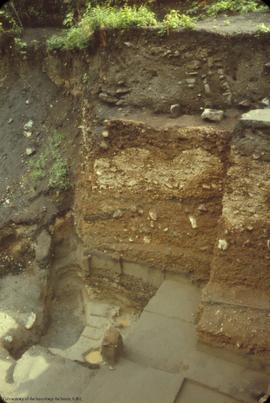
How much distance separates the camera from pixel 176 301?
17.0 ft

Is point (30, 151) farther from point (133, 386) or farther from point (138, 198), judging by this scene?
point (133, 386)

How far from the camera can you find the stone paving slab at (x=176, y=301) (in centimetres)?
498

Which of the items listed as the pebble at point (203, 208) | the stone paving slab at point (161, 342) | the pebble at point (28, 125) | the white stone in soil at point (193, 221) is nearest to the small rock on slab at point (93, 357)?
the stone paving slab at point (161, 342)

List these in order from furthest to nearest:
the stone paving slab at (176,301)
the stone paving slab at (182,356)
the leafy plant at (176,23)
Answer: the leafy plant at (176,23), the stone paving slab at (176,301), the stone paving slab at (182,356)

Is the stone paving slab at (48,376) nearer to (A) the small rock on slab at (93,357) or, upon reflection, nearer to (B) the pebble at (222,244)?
(A) the small rock on slab at (93,357)

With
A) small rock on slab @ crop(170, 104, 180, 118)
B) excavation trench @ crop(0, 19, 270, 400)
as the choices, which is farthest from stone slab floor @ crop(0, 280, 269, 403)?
small rock on slab @ crop(170, 104, 180, 118)

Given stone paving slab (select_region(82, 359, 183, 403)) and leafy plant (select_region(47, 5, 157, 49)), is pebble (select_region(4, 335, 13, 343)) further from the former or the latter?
leafy plant (select_region(47, 5, 157, 49))

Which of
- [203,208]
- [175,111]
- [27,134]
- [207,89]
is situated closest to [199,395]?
[203,208]

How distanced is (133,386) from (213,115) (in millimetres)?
3006

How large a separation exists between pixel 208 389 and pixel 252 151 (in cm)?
222

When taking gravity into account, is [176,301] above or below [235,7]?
below

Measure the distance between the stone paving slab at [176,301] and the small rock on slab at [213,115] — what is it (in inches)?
78.8

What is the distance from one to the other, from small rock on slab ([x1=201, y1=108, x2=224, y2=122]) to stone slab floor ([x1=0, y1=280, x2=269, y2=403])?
80.1 inches

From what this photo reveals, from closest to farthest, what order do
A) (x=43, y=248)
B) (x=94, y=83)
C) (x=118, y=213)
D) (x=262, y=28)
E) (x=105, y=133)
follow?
(x=262, y=28) < (x=105, y=133) < (x=118, y=213) < (x=94, y=83) < (x=43, y=248)
